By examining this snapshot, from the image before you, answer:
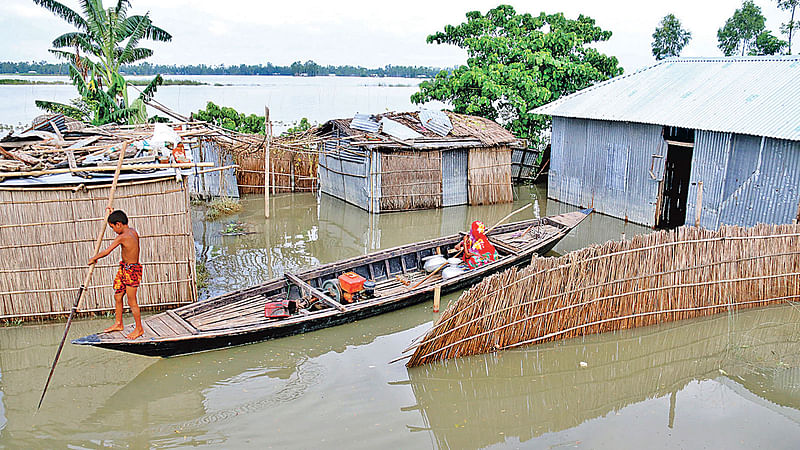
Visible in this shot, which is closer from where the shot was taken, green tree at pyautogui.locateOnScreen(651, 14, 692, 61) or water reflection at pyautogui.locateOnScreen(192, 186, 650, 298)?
water reflection at pyautogui.locateOnScreen(192, 186, 650, 298)

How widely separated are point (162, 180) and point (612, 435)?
20.6 ft

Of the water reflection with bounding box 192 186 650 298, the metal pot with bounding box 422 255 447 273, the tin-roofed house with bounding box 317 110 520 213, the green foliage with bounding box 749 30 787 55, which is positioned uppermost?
the green foliage with bounding box 749 30 787 55

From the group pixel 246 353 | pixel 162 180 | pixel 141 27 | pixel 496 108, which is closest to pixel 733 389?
pixel 246 353

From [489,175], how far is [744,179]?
20.7 feet

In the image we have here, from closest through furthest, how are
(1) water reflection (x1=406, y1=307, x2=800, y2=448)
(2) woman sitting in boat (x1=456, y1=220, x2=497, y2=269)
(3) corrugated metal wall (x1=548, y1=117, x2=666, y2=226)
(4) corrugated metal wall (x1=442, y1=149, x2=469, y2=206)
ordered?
1. (1) water reflection (x1=406, y1=307, x2=800, y2=448)
2. (2) woman sitting in boat (x1=456, y1=220, x2=497, y2=269)
3. (3) corrugated metal wall (x1=548, y1=117, x2=666, y2=226)
4. (4) corrugated metal wall (x1=442, y1=149, x2=469, y2=206)

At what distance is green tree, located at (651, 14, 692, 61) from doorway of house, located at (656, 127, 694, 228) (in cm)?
1975

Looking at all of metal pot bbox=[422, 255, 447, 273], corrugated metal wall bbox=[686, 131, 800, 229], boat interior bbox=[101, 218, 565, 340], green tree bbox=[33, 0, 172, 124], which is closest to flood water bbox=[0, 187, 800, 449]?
boat interior bbox=[101, 218, 565, 340]

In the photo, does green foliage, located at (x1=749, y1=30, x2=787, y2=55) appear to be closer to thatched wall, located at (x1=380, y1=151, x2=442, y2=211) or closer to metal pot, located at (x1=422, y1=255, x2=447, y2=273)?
thatched wall, located at (x1=380, y1=151, x2=442, y2=211)

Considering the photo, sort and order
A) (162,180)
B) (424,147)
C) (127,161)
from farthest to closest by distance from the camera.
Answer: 1. (424,147)
2. (127,161)
3. (162,180)

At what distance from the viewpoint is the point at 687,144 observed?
479 inches

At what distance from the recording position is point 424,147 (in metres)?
14.3

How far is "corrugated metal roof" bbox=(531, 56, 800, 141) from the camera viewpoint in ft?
35.7

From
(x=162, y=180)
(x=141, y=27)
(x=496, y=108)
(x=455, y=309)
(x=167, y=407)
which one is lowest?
(x=167, y=407)

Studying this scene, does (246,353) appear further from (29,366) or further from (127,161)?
(127,161)
